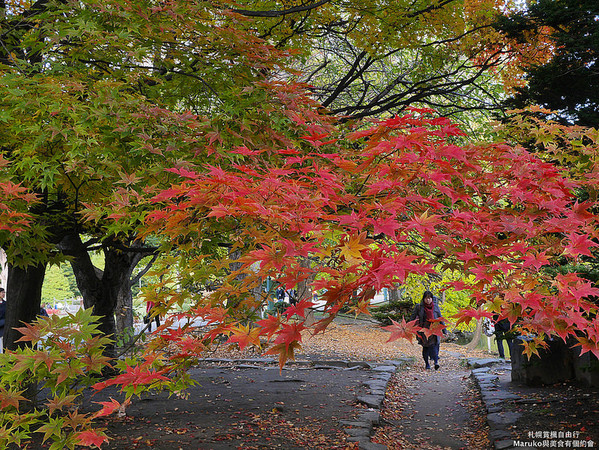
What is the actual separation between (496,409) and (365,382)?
91.8 inches

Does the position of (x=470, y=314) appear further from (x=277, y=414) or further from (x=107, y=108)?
(x=277, y=414)

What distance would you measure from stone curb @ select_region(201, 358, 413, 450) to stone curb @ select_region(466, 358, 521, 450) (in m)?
1.32

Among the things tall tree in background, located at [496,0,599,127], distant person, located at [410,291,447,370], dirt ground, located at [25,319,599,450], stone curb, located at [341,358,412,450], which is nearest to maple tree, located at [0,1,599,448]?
dirt ground, located at [25,319,599,450]

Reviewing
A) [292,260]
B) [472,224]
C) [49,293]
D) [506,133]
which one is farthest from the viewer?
[49,293]

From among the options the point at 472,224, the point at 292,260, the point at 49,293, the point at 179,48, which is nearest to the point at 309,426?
the point at 472,224

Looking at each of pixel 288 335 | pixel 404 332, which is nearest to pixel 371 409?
pixel 404 332

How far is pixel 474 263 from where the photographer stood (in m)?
2.58

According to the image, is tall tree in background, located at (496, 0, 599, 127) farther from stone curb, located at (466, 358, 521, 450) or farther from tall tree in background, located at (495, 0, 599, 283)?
stone curb, located at (466, 358, 521, 450)

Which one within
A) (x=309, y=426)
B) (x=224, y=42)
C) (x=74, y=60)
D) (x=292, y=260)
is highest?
(x=224, y=42)

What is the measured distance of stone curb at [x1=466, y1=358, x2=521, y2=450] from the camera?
510 cm

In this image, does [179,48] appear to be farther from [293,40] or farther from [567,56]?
[567,56]

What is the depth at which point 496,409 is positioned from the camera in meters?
6.38

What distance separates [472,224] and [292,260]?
1.31m

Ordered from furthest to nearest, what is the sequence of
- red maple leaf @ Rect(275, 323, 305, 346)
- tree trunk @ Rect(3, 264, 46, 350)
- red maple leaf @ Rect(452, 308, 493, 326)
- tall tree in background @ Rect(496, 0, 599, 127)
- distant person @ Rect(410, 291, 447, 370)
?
distant person @ Rect(410, 291, 447, 370) → tree trunk @ Rect(3, 264, 46, 350) → tall tree in background @ Rect(496, 0, 599, 127) → red maple leaf @ Rect(452, 308, 493, 326) → red maple leaf @ Rect(275, 323, 305, 346)
